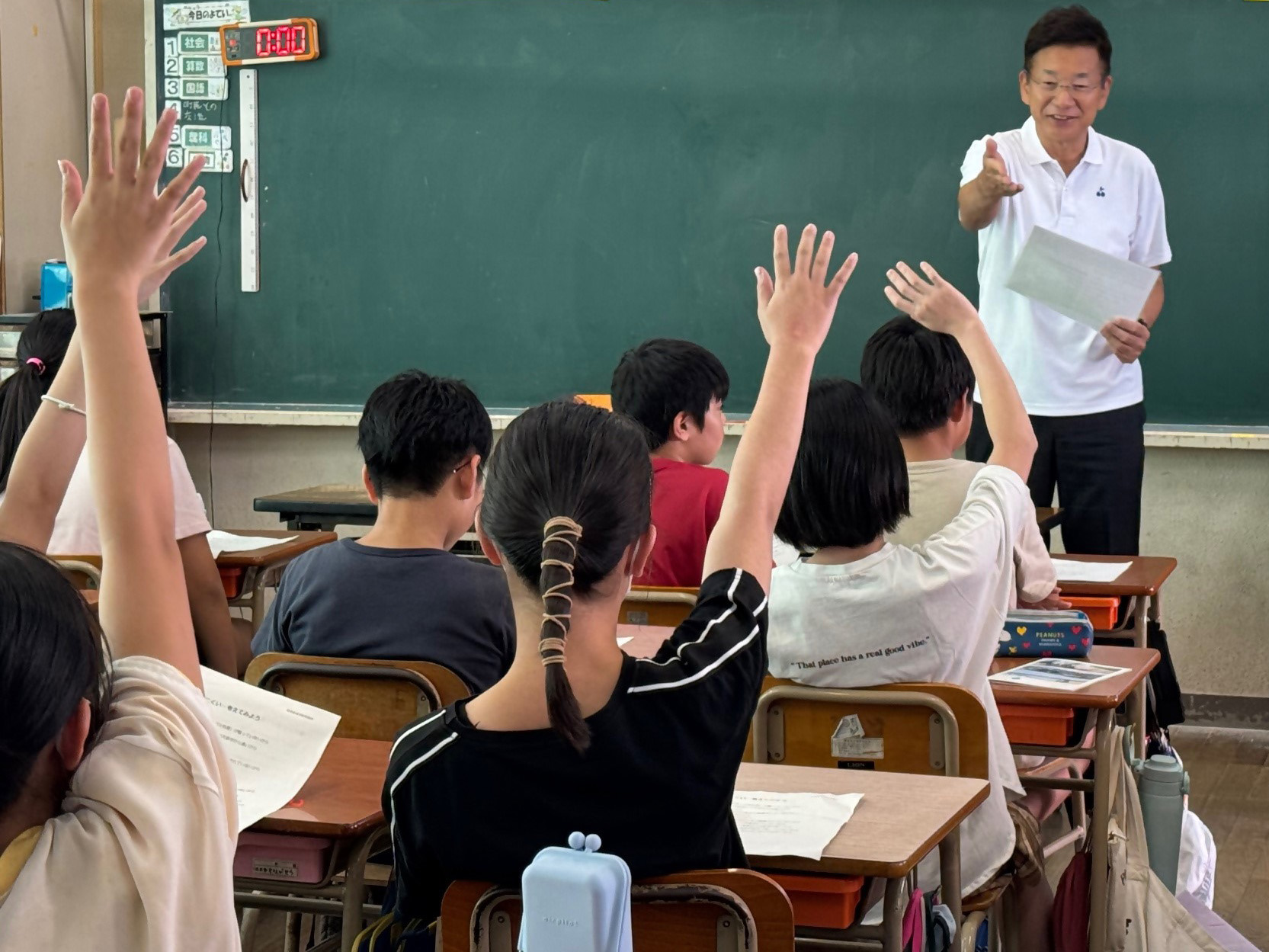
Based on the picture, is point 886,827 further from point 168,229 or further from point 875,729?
point 168,229

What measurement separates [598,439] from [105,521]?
1.50 ft

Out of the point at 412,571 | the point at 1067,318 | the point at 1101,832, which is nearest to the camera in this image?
the point at 412,571

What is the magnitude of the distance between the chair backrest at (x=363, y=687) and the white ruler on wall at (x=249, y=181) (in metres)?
3.66

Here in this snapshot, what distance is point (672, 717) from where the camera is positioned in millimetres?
1414

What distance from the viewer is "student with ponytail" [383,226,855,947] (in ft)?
4.58

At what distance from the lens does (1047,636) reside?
2707mm

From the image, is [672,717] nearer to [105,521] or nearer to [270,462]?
[105,521]

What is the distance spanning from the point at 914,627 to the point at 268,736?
913 millimetres

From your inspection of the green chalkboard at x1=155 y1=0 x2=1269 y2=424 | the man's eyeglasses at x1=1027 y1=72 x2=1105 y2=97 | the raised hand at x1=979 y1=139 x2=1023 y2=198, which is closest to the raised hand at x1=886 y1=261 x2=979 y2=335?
the raised hand at x1=979 y1=139 x2=1023 y2=198

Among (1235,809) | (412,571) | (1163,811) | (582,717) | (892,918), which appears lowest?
(1235,809)

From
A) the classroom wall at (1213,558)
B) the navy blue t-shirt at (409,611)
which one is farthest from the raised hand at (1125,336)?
the navy blue t-shirt at (409,611)

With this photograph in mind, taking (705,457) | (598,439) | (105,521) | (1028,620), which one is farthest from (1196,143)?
(105,521)

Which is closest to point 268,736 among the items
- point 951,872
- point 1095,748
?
point 951,872

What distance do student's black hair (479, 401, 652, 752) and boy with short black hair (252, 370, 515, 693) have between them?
960mm
